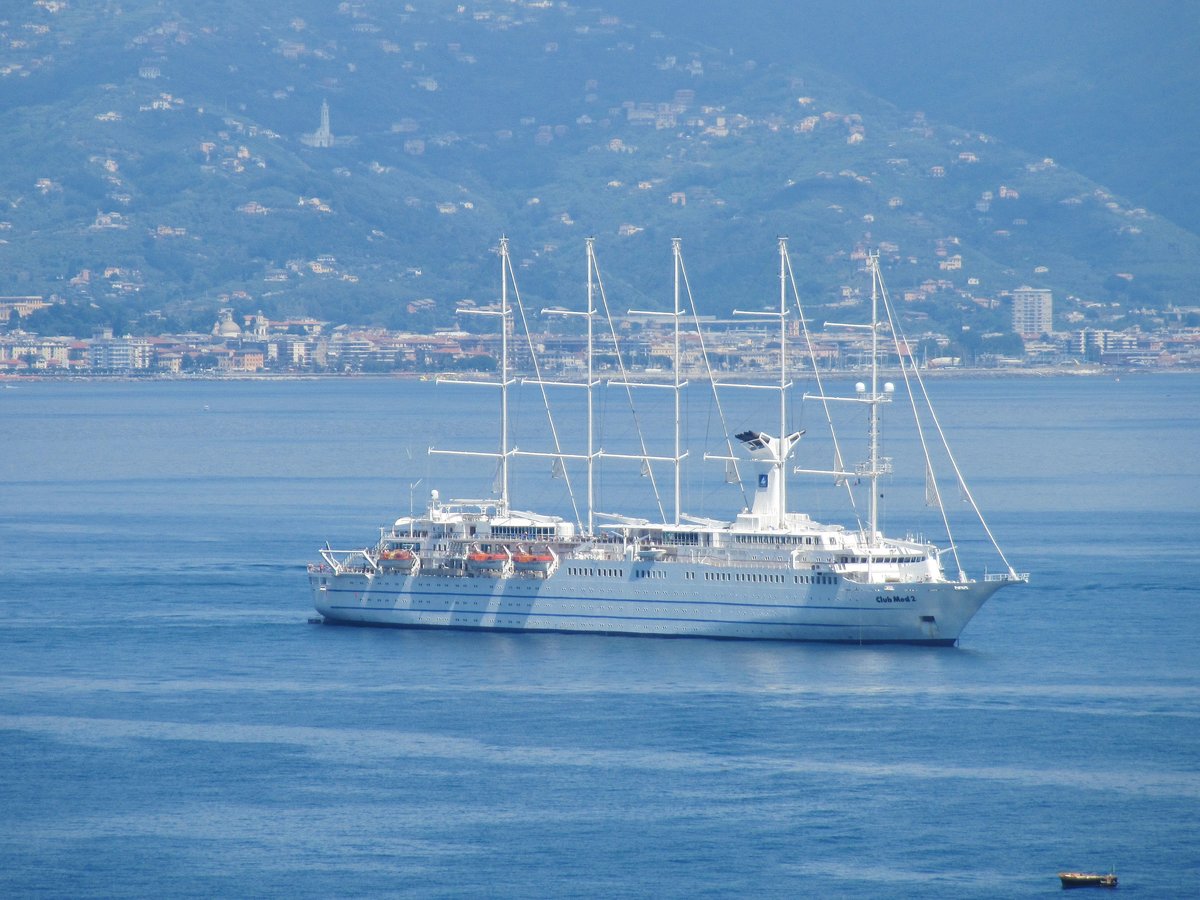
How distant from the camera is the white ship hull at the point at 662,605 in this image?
151 feet

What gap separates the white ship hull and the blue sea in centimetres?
46

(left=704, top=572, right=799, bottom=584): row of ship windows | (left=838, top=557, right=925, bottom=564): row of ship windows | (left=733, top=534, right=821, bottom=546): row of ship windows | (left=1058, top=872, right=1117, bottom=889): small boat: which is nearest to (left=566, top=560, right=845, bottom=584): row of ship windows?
(left=704, top=572, right=799, bottom=584): row of ship windows

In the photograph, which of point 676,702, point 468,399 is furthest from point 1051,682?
point 468,399

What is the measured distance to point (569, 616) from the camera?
160ft

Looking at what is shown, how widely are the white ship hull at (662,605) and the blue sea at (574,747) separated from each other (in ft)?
1.50

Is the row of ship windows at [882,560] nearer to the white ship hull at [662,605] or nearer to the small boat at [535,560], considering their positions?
the white ship hull at [662,605]

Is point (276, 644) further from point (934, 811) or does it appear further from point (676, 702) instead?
point (934, 811)

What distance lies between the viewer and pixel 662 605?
47.7 metres

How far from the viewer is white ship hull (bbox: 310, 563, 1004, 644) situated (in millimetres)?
46094

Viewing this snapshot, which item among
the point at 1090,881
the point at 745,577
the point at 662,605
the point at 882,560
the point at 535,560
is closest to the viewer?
the point at 1090,881

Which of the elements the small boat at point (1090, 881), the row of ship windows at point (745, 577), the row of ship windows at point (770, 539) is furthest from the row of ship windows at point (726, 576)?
the small boat at point (1090, 881)

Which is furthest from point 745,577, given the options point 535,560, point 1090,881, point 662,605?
point 1090,881

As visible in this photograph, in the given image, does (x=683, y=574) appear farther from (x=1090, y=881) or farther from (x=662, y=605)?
(x=1090, y=881)

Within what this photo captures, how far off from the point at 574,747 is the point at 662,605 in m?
9.06
